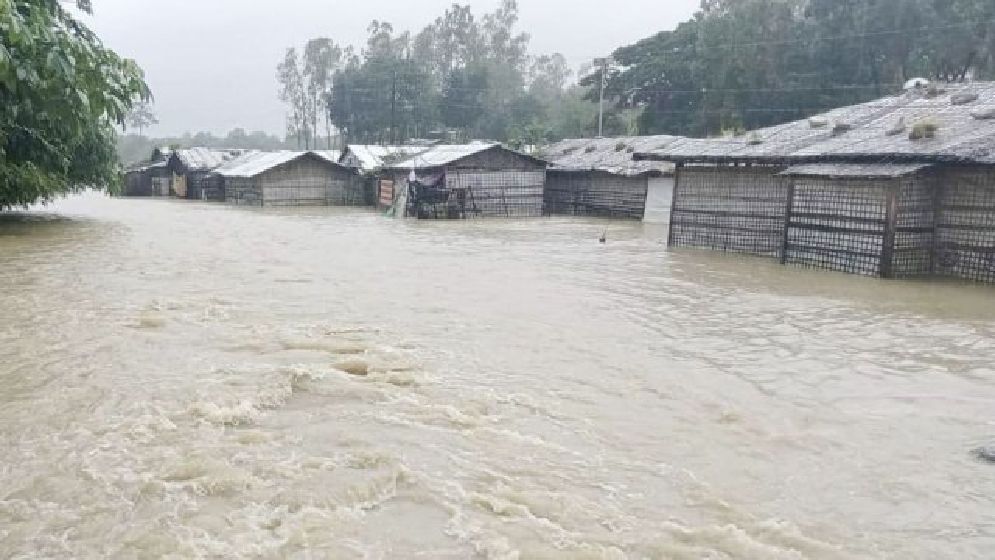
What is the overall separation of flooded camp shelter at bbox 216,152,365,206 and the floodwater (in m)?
22.6

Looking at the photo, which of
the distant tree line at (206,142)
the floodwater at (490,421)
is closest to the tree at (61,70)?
the floodwater at (490,421)

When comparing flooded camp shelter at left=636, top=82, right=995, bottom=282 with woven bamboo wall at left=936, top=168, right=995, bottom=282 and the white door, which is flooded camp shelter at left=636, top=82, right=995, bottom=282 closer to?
woven bamboo wall at left=936, top=168, right=995, bottom=282

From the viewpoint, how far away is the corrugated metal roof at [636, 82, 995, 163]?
11672 millimetres

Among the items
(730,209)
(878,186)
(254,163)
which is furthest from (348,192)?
(878,186)

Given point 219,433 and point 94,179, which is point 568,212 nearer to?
point 94,179

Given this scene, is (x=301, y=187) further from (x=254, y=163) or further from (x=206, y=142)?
(x=206, y=142)

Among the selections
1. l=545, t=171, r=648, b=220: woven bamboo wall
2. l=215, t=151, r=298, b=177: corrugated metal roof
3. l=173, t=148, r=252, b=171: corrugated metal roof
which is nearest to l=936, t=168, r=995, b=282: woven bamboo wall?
l=545, t=171, r=648, b=220: woven bamboo wall

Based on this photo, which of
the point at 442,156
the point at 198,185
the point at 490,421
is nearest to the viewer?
the point at 490,421

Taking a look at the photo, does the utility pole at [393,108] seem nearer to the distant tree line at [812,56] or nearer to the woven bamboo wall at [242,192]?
the woven bamboo wall at [242,192]

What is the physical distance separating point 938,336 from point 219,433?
720 centimetres

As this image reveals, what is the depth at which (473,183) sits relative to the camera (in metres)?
27.1

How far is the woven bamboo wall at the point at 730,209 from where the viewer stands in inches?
596

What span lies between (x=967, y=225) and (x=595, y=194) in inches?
665

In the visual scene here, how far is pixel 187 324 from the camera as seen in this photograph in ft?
26.5
